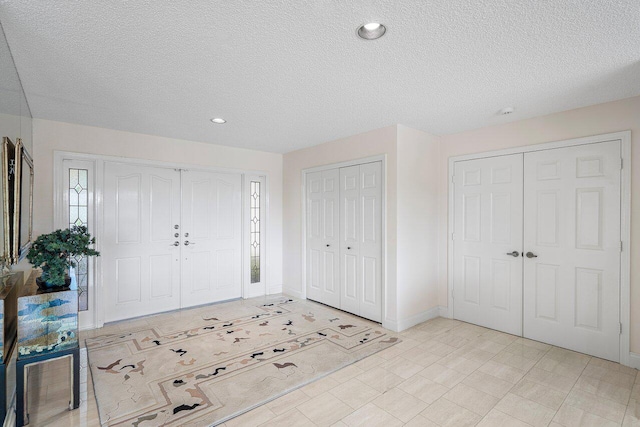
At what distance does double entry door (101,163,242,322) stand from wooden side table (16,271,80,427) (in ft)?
6.18

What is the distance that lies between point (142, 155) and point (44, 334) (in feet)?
8.83

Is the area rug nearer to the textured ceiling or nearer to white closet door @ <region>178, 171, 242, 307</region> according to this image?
white closet door @ <region>178, 171, 242, 307</region>

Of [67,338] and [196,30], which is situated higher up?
[196,30]

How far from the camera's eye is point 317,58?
225 cm

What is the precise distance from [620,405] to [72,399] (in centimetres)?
405

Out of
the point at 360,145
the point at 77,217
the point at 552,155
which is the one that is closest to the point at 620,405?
the point at 552,155

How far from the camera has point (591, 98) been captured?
2.99 meters

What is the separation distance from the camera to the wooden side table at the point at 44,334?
6.96ft

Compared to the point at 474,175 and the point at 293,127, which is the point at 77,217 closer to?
the point at 293,127

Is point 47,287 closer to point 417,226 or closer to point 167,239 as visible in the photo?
point 167,239

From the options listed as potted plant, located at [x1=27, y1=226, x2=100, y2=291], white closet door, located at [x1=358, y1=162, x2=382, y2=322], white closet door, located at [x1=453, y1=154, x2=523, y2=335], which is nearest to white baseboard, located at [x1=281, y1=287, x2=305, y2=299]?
white closet door, located at [x1=358, y1=162, x2=382, y2=322]

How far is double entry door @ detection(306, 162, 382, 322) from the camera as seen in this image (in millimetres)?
4160

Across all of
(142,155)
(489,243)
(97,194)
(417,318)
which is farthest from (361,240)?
(97,194)

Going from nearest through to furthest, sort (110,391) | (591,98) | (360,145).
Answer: (110,391) < (591,98) < (360,145)
